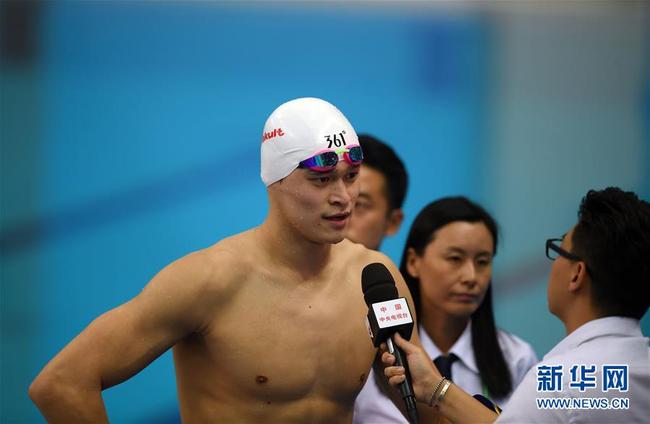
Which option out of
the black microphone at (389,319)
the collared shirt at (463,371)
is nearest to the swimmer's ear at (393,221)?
the collared shirt at (463,371)

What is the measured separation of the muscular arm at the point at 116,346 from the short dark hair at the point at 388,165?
1819 millimetres

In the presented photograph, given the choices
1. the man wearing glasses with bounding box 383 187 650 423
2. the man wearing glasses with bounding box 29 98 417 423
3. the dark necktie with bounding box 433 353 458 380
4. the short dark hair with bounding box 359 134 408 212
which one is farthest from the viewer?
the short dark hair with bounding box 359 134 408 212

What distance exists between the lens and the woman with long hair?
4.20m

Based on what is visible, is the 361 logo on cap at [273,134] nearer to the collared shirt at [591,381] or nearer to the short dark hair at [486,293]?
the collared shirt at [591,381]

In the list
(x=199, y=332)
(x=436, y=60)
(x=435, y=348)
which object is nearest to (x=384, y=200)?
(x=435, y=348)

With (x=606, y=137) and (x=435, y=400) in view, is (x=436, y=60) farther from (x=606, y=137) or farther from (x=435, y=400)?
(x=435, y=400)

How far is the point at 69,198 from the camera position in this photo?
5.45 m

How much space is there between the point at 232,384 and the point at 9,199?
2.77m

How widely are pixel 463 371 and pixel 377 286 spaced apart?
1.61m

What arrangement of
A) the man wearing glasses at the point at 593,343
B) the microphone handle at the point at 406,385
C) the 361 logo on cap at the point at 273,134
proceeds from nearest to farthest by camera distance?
the microphone handle at the point at 406,385, the man wearing glasses at the point at 593,343, the 361 logo on cap at the point at 273,134

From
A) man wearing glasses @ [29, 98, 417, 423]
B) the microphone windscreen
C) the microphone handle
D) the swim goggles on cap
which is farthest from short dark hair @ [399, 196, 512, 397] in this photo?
the microphone handle

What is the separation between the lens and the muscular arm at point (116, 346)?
116 inches

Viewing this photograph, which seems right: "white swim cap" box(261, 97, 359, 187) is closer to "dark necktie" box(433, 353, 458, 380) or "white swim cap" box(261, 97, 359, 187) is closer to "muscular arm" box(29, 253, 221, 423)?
"muscular arm" box(29, 253, 221, 423)

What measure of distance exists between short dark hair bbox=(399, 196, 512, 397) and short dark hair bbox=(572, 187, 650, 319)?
1.24 m
